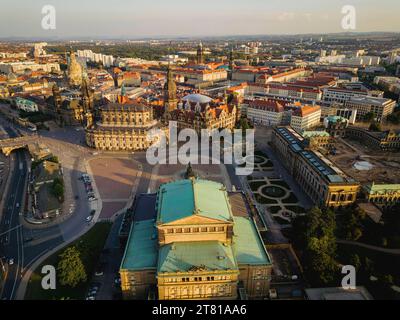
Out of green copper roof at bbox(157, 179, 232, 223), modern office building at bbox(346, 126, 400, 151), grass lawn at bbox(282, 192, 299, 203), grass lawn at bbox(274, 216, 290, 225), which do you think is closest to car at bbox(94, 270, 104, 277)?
green copper roof at bbox(157, 179, 232, 223)

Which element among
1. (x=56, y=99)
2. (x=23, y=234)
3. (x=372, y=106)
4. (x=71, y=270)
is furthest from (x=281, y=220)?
(x=56, y=99)

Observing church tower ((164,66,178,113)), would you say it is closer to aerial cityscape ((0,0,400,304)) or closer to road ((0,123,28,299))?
aerial cityscape ((0,0,400,304))

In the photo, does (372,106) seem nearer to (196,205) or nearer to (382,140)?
(382,140)

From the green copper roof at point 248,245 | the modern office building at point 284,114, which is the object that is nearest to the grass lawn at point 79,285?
the green copper roof at point 248,245

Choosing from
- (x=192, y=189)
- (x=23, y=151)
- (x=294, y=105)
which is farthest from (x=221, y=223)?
(x=294, y=105)
